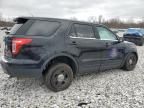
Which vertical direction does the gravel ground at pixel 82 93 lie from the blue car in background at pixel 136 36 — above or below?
below

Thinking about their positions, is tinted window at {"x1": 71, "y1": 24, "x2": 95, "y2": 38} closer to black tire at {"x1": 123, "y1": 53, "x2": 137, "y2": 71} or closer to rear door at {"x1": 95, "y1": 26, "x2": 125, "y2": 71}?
rear door at {"x1": 95, "y1": 26, "x2": 125, "y2": 71}

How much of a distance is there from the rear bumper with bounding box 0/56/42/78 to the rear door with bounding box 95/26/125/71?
2.06 meters

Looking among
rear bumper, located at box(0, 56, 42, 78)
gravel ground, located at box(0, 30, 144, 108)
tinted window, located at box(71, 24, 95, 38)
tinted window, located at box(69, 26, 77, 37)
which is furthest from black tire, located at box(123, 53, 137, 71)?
rear bumper, located at box(0, 56, 42, 78)

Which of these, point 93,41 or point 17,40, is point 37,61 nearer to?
point 17,40

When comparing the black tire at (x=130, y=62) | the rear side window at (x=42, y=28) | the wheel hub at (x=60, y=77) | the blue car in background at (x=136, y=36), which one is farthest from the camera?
the blue car in background at (x=136, y=36)

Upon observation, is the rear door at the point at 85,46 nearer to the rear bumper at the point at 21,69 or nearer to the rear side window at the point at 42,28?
the rear side window at the point at 42,28

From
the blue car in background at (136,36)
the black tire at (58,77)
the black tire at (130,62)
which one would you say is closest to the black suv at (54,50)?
the black tire at (58,77)

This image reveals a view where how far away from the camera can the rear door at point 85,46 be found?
14.4 feet

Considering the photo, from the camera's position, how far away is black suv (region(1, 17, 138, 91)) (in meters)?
3.84

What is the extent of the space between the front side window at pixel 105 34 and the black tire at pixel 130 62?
1.06m

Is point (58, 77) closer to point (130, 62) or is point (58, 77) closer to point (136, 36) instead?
point (130, 62)

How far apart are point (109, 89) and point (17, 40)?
2.56 m

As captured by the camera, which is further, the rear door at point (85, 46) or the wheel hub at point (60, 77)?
the rear door at point (85, 46)

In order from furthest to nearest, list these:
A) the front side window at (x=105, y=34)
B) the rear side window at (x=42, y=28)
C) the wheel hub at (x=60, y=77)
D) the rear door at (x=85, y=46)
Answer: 1. the front side window at (x=105, y=34)
2. the rear door at (x=85, y=46)
3. the wheel hub at (x=60, y=77)
4. the rear side window at (x=42, y=28)
